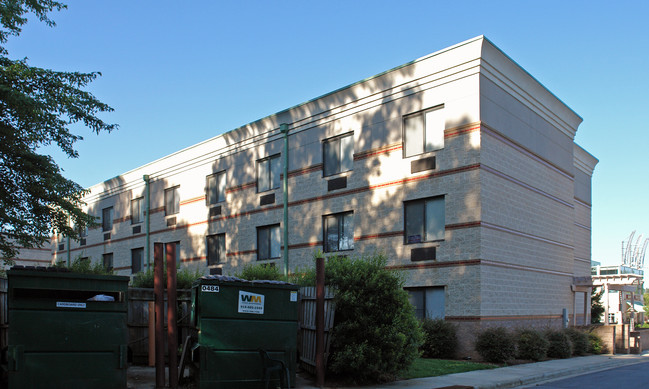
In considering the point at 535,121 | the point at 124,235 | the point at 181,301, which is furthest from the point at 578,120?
the point at 124,235

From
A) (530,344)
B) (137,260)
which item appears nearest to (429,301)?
(530,344)

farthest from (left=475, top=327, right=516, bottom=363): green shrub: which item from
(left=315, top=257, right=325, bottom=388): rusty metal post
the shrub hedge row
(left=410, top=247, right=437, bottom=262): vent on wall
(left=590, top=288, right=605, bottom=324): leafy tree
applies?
(left=590, top=288, right=605, bottom=324): leafy tree

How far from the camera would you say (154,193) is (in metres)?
33.5

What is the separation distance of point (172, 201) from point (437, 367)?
2095 cm

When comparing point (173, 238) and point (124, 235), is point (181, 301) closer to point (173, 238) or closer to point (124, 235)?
point (173, 238)

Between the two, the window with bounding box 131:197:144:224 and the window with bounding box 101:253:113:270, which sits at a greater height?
the window with bounding box 131:197:144:224

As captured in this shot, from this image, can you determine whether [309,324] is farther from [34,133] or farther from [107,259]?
[107,259]

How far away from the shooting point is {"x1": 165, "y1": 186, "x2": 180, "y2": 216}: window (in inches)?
1250

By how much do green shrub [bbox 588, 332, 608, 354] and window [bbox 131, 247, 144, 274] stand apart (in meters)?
24.1

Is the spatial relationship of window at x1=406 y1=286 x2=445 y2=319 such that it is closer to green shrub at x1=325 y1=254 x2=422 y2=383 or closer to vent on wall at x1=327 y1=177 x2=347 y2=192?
vent on wall at x1=327 y1=177 x2=347 y2=192

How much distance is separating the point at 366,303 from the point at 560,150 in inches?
622

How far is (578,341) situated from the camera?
68.3 feet

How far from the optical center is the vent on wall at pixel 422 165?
65.1ft

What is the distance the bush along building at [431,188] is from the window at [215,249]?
0.09m
